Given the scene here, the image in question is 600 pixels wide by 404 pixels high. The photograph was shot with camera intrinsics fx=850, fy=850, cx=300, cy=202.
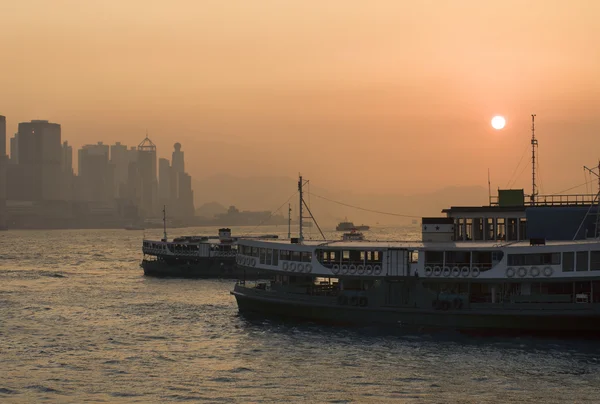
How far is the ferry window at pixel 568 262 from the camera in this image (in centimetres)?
5056

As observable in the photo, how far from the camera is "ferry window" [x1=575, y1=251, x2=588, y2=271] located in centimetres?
5025

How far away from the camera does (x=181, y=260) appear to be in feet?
355

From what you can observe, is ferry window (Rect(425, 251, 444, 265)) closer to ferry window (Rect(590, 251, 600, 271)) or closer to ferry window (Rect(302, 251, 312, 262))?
ferry window (Rect(302, 251, 312, 262))

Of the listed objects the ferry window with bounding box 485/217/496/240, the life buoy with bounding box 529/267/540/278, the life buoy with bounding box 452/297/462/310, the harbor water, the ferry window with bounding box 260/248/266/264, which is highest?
the ferry window with bounding box 485/217/496/240

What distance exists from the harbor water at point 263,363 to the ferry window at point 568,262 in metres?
4.30

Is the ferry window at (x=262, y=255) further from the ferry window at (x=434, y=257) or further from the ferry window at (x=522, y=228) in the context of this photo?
the ferry window at (x=522, y=228)

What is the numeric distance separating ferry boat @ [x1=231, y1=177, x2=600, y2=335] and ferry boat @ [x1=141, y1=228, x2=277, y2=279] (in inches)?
1687

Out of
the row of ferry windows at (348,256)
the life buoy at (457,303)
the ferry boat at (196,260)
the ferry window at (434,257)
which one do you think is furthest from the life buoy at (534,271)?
the ferry boat at (196,260)

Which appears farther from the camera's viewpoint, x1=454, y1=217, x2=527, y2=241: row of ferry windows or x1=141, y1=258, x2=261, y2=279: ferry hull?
x1=141, y1=258, x2=261, y2=279: ferry hull

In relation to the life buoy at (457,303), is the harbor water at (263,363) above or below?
below

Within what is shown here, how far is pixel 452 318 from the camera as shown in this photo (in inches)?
2057

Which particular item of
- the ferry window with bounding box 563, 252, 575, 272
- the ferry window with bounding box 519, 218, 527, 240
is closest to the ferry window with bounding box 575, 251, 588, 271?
the ferry window with bounding box 563, 252, 575, 272

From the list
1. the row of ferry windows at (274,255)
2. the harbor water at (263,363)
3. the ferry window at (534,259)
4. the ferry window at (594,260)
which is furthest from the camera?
the row of ferry windows at (274,255)

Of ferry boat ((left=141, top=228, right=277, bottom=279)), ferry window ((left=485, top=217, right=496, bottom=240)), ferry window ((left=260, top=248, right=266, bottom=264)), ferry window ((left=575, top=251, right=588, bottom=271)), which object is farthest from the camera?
ferry boat ((left=141, top=228, right=277, bottom=279))
